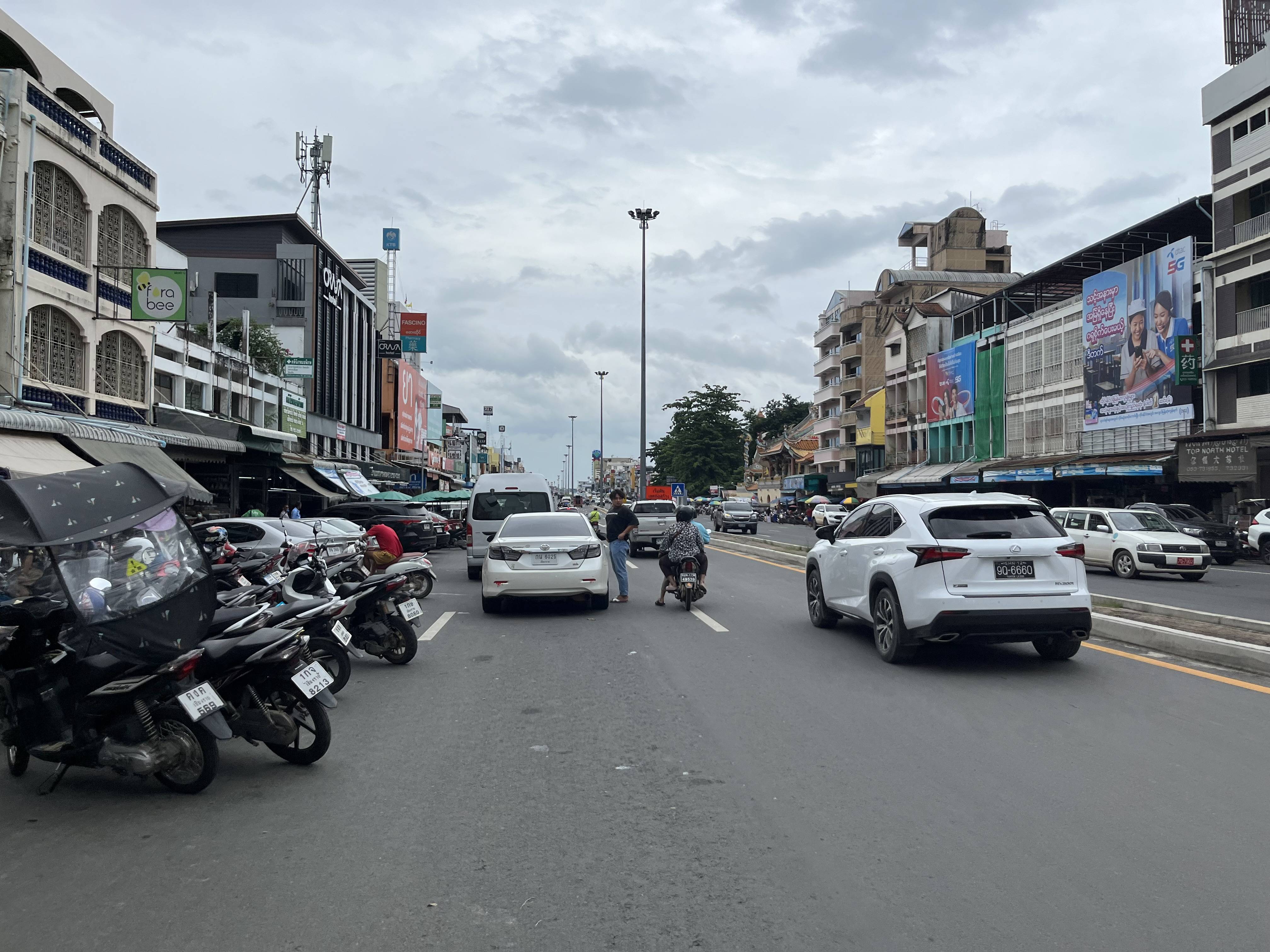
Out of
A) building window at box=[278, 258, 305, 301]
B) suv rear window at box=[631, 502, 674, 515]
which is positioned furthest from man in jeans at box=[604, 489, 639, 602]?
building window at box=[278, 258, 305, 301]

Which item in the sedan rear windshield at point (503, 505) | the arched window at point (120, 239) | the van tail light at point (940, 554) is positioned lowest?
the van tail light at point (940, 554)

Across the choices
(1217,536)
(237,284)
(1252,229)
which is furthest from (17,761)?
(237,284)

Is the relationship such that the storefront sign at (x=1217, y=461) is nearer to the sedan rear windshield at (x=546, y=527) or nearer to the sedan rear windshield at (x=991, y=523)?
the sedan rear windshield at (x=546, y=527)

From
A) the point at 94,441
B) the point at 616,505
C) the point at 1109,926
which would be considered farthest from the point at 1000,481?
the point at 1109,926

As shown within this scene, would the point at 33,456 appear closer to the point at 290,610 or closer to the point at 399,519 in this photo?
the point at 399,519

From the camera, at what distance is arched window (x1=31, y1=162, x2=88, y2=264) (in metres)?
20.7

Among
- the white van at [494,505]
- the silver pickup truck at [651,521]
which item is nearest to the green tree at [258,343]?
the silver pickup truck at [651,521]

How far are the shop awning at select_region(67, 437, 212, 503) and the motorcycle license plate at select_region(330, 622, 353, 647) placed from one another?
985cm

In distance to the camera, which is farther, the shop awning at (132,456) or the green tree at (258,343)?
the green tree at (258,343)

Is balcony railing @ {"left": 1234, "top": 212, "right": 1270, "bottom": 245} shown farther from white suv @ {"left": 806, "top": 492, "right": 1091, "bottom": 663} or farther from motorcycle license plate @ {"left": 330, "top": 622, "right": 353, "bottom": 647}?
motorcycle license plate @ {"left": 330, "top": 622, "right": 353, "bottom": 647}

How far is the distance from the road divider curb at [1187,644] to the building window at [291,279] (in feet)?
149

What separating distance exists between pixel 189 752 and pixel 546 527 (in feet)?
28.2

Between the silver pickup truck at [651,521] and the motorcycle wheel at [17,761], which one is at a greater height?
the silver pickup truck at [651,521]

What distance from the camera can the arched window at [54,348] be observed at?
2055cm
